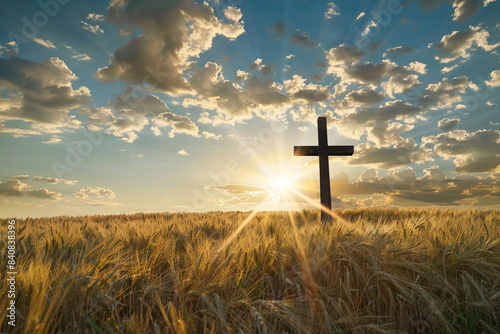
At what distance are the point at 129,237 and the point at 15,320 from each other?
2220mm

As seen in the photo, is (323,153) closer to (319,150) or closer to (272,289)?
(319,150)

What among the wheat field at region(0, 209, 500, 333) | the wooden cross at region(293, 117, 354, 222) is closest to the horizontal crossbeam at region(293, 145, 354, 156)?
the wooden cross at region(293, 117, 354, 222)

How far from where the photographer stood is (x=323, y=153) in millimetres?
7820

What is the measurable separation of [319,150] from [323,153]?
144 mm

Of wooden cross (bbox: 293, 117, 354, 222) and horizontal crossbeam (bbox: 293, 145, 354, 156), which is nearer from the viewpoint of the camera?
wooden cross (bbox: 293, 117, 354, 222)

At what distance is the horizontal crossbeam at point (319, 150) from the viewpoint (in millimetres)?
7773

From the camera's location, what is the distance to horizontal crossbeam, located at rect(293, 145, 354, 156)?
7773mm

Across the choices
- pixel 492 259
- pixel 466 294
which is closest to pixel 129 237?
pixel 466 294

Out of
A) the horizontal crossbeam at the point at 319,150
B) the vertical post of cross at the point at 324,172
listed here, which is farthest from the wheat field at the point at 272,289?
the horizontal crossbeam at the point at 319,150

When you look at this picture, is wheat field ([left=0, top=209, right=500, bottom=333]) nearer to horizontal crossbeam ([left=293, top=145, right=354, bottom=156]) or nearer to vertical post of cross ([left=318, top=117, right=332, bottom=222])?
vertical post of cross ([left=318, top=117, right=332, bottom=222])

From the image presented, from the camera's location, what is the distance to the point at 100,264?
8.22 feet

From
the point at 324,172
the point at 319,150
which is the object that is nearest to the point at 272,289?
the point at 324,172

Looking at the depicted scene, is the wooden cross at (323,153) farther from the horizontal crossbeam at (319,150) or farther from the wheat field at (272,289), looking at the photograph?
the wheat field at (272,289)

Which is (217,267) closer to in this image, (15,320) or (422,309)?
(15,320)
